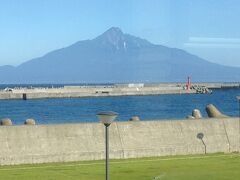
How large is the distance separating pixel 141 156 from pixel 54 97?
125 metres

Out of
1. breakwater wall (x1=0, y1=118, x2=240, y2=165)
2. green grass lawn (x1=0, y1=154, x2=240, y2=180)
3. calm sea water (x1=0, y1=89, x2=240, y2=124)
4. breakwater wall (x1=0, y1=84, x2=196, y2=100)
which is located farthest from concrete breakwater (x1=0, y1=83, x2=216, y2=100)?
green grass lawn (x1=0, y1=154, x2=240, y2=180)

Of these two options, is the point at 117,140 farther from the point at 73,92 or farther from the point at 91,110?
the point at 73,92

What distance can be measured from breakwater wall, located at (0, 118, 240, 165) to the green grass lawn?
0.68 m

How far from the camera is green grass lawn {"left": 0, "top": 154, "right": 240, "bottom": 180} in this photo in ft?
56.1

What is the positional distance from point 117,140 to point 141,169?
10.1 ft

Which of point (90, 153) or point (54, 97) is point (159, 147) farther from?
point (54, 97)

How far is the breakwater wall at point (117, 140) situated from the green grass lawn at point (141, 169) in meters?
0.68

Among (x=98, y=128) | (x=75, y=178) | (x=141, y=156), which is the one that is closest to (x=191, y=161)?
(x=141, y=156)

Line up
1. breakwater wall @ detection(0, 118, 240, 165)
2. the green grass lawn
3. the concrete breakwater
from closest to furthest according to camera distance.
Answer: the green grass lawn < breakwater wall @ detection(0, 118, 240, 165) < the concrete breakwater

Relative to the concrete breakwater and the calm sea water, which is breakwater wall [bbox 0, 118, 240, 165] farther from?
the concrete breakwater

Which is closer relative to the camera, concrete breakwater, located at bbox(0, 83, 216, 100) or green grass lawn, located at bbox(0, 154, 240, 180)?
green grass lawn, located at bbox(0, 154, 240, 180)

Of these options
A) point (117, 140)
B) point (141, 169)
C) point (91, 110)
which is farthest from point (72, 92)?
point (141, 169)

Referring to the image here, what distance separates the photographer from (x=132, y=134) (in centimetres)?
2222

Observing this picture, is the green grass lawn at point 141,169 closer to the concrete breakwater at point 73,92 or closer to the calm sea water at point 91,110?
the calm sea water at point 91,110
